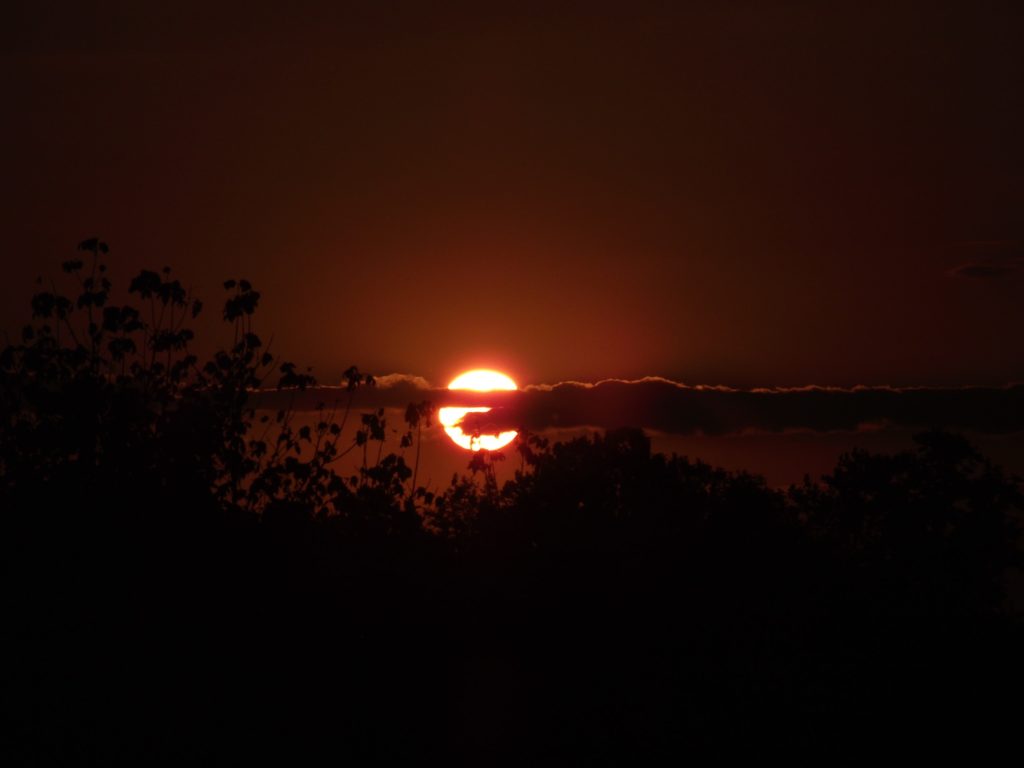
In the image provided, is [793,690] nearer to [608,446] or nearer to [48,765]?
[48,765]

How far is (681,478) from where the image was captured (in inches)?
1977

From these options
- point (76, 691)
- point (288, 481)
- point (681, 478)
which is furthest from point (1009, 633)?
point (681, 478)

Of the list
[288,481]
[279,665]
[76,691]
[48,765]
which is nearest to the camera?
[48,765]

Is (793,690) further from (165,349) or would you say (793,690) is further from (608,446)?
(608,446)

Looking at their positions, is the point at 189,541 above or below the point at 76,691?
above

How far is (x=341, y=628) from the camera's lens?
18.7 metres

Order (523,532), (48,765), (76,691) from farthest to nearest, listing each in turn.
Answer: (523,532) < (76,691) < (48,765)

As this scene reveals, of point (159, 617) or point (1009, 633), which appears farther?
point (1009, 633)

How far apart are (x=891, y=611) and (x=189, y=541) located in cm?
1149

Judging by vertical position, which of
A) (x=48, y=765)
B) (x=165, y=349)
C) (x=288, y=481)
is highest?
(x=165, y=349)

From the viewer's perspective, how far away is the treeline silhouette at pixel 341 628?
1642 cm

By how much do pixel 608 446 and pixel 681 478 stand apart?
2.95m

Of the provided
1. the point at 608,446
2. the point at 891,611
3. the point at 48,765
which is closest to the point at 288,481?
the point at 48,765

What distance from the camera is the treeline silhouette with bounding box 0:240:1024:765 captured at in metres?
16.4
